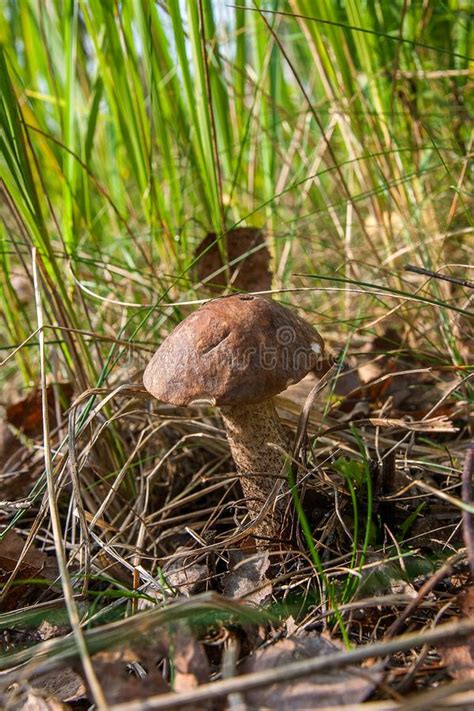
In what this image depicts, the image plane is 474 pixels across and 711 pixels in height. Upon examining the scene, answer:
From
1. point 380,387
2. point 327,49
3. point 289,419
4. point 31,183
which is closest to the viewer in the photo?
point 31,183

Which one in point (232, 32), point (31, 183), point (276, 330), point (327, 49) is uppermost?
point (232, 32)

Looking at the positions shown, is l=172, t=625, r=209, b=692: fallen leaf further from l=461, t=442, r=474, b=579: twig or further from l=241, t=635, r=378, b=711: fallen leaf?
l=461, t=442, r=474, b=579: twig

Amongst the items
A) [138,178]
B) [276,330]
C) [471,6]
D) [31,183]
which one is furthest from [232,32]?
[276,330]

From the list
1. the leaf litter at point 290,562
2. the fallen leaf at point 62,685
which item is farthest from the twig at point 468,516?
the fallen leaf at point 62,685

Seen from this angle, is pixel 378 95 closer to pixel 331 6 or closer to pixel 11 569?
pixel 331 6

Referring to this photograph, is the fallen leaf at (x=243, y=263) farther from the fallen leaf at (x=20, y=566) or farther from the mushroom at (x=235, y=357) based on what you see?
the fallen leaf at (x=20, y=566)

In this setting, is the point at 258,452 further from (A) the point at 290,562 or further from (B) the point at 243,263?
(B) the point at 243,263

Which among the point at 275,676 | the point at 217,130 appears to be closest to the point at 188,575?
the point at 275,676
